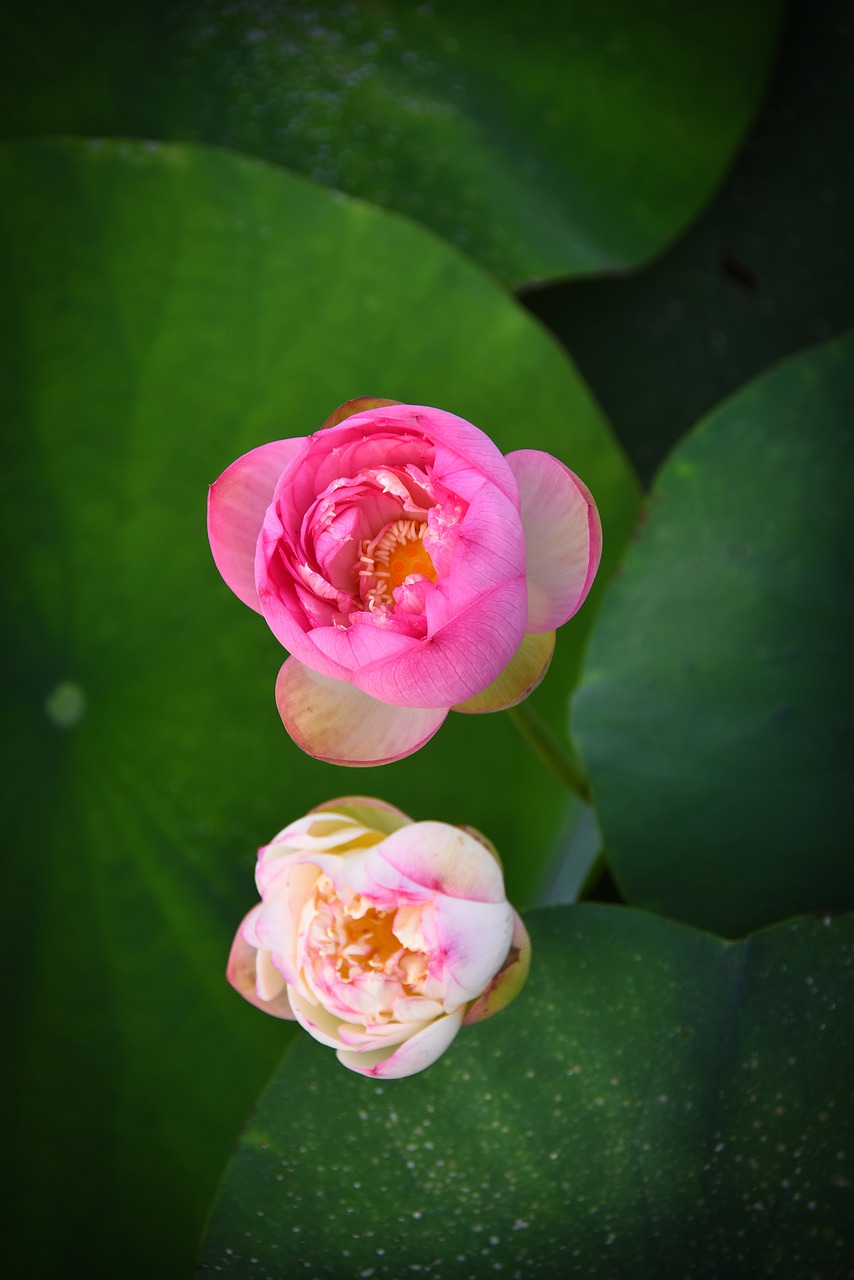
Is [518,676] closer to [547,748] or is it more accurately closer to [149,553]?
[547,748]

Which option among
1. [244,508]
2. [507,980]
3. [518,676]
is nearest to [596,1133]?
[507,980]

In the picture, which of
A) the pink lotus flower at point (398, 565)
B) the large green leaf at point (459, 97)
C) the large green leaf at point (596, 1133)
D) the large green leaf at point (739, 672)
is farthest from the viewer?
the large green leaf at point (459, 97)

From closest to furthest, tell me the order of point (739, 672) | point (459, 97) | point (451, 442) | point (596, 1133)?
point (451, 442) → point (596, 1133) → point (739, 672) → point (459, 97)

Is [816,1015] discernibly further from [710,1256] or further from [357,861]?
[357,861]

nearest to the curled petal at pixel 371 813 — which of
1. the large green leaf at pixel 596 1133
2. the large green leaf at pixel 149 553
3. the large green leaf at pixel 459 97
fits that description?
the large green leaf at pixel 596 1133

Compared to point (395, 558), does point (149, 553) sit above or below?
below

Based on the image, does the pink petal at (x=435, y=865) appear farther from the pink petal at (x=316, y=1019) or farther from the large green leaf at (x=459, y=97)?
the large green leaf at (x=459, y=97)

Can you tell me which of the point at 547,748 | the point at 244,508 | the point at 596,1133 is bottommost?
the point at 596,1133
